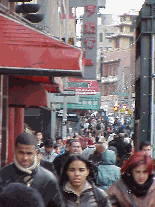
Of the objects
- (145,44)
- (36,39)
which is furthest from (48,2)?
(36,39)

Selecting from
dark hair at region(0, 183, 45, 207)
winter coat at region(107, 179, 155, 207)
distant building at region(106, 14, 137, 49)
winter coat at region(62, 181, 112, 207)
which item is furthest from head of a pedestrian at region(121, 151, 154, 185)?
distant building at region(106, 14, 137, 49)

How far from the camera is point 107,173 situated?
842 centimetres

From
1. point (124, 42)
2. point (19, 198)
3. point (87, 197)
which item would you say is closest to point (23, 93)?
point (87, 197)

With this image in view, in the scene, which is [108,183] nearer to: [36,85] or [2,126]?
[2,126]

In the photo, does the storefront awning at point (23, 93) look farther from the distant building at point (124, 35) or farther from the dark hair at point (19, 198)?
the distant building at point (124, 35)

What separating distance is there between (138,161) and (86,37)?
1505cm

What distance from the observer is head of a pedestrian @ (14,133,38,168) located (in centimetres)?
540

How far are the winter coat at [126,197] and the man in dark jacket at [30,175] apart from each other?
82 cm

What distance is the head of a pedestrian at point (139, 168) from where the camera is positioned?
5.77 meters

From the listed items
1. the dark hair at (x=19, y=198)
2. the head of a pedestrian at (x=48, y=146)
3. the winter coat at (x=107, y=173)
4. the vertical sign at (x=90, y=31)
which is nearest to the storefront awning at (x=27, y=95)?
the head of a pedestrian at (x=48, y=146)

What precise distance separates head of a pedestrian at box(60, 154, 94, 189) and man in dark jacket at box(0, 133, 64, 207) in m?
0.17

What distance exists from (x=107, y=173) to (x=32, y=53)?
6.71 feet

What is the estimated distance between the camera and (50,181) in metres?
5.31

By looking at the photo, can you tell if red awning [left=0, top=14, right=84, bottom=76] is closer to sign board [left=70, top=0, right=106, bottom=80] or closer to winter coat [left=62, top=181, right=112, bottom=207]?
winter coat [left=62, top=181, right=112, bottom=207]
